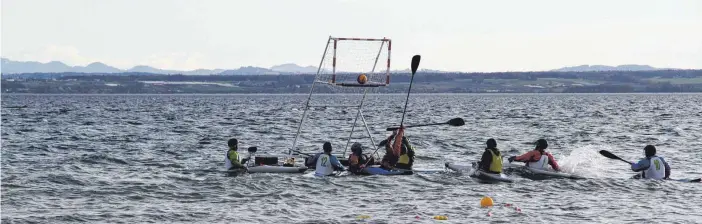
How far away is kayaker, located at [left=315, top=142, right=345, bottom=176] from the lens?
32062 millimetres

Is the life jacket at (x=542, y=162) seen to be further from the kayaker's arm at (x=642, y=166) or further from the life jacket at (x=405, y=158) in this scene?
the life jacket at (x=405, y=158)

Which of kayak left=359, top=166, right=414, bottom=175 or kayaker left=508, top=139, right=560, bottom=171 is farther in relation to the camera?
kayaker left=508, top=139, right=560, bottom=171

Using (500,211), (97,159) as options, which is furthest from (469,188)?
(97,159)

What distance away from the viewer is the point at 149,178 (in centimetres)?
3309

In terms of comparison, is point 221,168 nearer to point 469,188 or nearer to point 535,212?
point 469,188

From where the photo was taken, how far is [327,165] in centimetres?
3212

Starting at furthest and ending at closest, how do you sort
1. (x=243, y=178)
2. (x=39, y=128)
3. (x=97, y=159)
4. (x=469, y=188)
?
(x=39, y=128)
(x=97, y=159)
(x=243, y=178)
(x=469, y=188)

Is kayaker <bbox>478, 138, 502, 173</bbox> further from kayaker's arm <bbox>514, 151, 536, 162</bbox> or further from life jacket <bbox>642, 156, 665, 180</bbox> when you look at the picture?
life jacket <bbox>642, 156, 665, 180</bbox>

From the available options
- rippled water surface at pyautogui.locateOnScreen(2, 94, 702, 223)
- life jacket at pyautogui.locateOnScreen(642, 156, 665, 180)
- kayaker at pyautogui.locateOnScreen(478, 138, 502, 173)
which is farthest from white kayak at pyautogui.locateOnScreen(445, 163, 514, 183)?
life jacket at pyautogui.locateOnScreen(642, 156, 665, 180)

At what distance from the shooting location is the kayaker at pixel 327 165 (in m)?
32.1

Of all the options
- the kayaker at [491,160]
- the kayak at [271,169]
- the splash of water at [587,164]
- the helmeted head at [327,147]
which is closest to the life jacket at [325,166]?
the helmeted head at [327,147]

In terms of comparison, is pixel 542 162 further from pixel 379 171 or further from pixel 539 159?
pixel 379 171

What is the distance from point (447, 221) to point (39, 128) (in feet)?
182

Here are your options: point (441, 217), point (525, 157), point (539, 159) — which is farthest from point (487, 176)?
point (441, 217)
